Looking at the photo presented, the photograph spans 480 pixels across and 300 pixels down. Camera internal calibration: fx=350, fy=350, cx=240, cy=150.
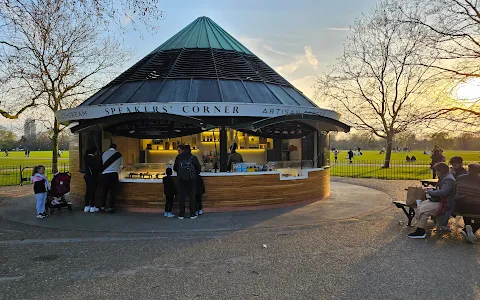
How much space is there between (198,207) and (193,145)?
2982 millimetres

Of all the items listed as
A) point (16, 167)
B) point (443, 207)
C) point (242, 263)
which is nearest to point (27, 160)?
point (16, 167)

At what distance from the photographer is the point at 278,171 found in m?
11.0

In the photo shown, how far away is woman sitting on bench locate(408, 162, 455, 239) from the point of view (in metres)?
6.91

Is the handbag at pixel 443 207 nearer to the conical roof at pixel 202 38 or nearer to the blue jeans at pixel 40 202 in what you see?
the blue jeans at pixel 40 202

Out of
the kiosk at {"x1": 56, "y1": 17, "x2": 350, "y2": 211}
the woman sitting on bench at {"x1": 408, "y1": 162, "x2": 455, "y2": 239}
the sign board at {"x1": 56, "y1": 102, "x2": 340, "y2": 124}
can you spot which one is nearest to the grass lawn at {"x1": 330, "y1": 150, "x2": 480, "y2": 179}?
the kiosk at {"x1": 56, "y1": 17, "x2": 350, "y2": 211}

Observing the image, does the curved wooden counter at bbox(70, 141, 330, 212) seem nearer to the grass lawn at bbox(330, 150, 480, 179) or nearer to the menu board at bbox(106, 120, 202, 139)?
the menu board at bbox(106, 120, 202, 139)

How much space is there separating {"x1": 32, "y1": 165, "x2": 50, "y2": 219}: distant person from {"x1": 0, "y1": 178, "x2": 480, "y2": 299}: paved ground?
46.5 inches

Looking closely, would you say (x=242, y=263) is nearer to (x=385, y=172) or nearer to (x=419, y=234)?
(x=419, y=234)

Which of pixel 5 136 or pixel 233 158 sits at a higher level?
pixel 5 136

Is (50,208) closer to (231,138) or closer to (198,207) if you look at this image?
(198,207)

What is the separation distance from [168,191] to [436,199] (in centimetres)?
643

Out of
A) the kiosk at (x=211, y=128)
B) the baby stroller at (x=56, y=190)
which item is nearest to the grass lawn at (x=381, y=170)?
the kiosk at (x=211, y=128)

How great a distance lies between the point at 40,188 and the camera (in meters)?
9.60

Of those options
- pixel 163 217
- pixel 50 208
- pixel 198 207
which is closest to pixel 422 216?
pixel 198 207
